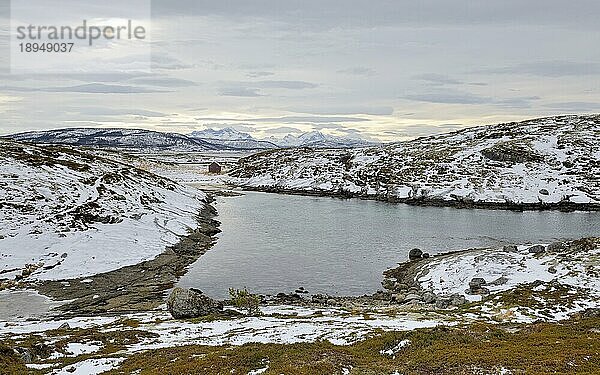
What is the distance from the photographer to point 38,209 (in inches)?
2026

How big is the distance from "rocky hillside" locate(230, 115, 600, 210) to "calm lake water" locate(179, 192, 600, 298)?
35.1ft

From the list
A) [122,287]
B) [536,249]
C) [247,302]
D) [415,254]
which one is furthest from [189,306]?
[536,249]

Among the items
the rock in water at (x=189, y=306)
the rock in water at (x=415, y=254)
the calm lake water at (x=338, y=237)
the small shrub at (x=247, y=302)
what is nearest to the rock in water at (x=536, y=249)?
the calm lake water at (x=338, y=237)

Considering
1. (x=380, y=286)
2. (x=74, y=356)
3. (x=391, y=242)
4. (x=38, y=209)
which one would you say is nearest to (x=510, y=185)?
(x=391, y=242)

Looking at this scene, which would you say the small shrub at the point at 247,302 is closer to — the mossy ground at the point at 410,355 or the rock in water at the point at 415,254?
the mossy ground at the point at 410,355

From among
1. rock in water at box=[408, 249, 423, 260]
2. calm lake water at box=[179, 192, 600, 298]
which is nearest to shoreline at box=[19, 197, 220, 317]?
calm lake water at box=[179, 192, 600, 298]

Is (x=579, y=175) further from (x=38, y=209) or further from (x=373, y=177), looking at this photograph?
(x=38, y=209)

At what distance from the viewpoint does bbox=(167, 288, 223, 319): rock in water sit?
2936cm

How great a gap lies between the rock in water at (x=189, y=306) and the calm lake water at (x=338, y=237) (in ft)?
21.3

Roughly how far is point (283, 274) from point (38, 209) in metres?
28.9

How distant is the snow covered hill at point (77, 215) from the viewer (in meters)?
42.7

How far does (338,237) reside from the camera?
57.7 meters

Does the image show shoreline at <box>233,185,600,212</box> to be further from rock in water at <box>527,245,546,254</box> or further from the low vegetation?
the low vegetation

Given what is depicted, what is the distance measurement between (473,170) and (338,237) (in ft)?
185
